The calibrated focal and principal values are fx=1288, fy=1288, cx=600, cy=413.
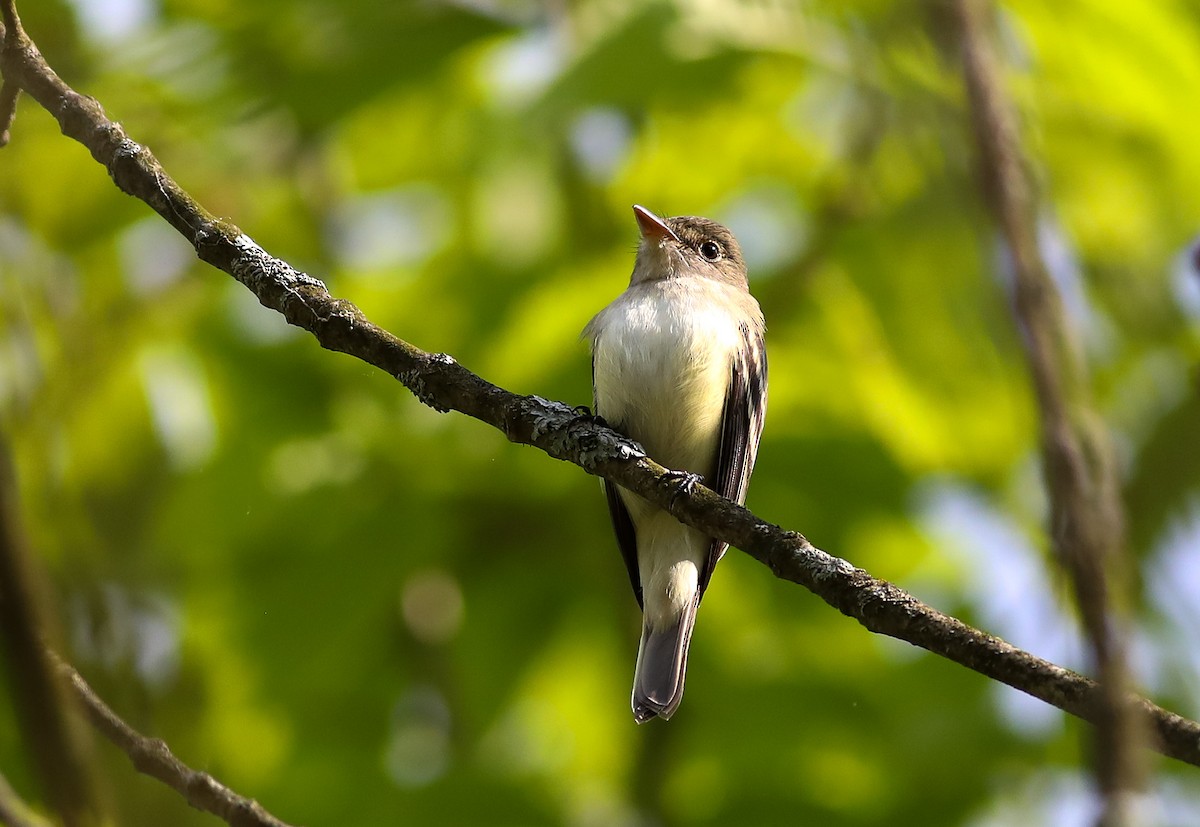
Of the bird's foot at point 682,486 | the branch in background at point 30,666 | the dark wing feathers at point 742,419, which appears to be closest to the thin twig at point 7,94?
the bird's foot at point 682,486

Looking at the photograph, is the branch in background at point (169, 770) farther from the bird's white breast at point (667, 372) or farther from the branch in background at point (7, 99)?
the bird's white breast at point (667, 372)

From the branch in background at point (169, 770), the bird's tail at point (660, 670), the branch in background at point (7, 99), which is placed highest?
the bird's tail at point (660, 670)

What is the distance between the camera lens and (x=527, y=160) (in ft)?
16.6

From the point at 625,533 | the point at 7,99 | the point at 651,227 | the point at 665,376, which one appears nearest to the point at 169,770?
the point at 7,99

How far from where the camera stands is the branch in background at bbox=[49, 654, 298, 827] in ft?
8.03

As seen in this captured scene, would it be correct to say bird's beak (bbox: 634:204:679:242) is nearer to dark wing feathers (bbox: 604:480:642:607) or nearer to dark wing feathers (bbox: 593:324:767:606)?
dark wing feathers (bbox: 593:324:767:606)

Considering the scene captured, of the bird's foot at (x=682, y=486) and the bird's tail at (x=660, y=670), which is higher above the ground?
the bird's tail at (x=660, y=670)

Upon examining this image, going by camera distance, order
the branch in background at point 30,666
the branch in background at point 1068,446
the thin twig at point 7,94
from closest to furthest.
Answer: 1. the branch in background at point 30,666
2. the branch in background at point 1068,446
3. the thin twig at point 7,94

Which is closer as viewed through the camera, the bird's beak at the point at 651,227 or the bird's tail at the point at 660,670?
the bird's tail at the point at 660,670

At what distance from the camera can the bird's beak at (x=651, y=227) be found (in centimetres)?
521

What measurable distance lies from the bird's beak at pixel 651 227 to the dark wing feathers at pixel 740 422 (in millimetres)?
600

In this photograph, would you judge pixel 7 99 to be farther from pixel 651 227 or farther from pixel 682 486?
pixel 651 227

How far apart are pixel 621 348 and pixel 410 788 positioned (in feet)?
6.46

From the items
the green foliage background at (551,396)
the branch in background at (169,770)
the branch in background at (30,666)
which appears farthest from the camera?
the green foliage background at (551,396)
